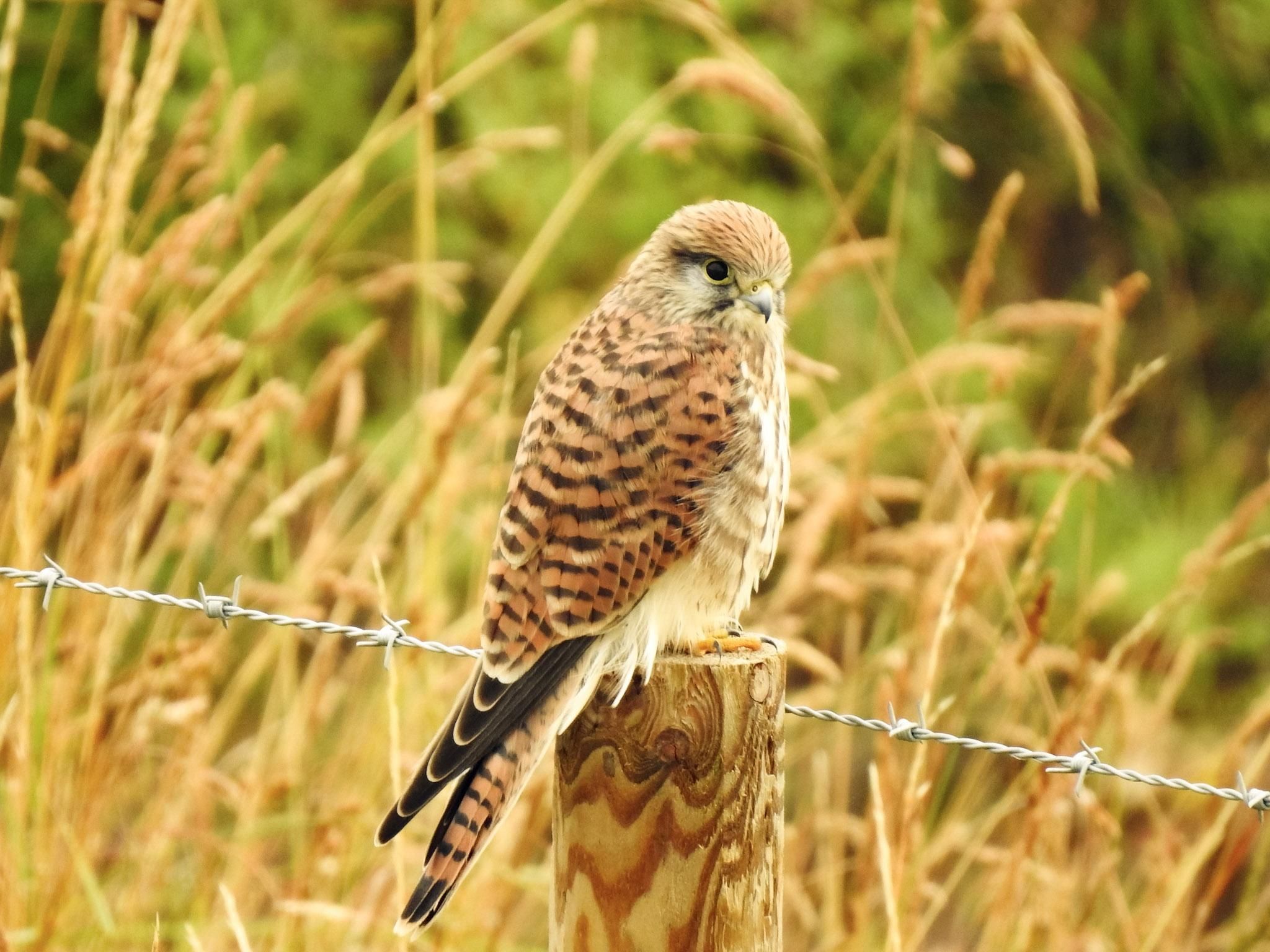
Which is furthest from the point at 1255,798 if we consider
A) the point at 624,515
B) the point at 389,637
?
the point at 389,637

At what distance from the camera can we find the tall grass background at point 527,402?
254 cm

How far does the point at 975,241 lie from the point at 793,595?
3290 mm

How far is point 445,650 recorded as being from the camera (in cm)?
207

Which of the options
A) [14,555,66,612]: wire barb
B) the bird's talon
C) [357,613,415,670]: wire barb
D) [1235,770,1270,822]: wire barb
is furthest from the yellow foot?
[14,555,66,612]: wire barb

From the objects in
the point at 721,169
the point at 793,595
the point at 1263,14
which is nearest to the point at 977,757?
the point at 793,595

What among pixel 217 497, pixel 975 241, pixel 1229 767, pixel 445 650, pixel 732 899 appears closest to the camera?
pixel 732 899

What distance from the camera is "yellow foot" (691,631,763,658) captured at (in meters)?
2.05

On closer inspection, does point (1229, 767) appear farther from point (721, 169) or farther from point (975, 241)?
point (975, 241)

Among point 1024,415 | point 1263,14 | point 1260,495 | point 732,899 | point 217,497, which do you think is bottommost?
point 732,899

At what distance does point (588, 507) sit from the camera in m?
2.10

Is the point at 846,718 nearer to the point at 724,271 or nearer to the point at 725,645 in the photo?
the point at 725,645

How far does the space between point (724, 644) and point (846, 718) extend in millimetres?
186

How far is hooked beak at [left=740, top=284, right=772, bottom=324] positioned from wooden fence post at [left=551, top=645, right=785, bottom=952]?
2.56 ft

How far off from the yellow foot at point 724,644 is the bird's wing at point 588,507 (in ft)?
0.42
